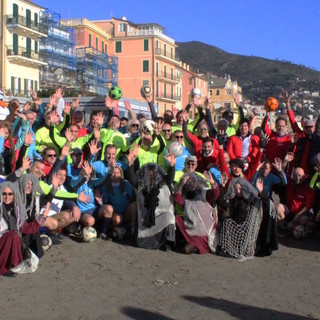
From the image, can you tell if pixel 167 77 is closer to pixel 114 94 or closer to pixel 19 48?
pixel 19 48

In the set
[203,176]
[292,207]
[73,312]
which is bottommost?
[73,312]

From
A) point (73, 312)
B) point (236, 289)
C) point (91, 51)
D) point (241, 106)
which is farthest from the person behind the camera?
point (91, 51)

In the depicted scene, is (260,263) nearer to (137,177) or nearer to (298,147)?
(137,177)

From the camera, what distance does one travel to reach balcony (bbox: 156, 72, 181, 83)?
7019 centimetres

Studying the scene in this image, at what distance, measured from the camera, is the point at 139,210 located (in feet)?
26.9

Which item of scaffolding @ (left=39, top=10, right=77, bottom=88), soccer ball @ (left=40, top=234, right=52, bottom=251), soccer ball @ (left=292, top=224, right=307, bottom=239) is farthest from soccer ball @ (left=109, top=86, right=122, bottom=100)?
scaffolding @ (left=39, top=10, right=77, bottom=88)

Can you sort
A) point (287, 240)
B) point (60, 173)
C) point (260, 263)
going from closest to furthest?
point (260, 263) → point (60, 173) → point (287, 240)

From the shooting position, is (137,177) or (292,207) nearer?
(137,177)

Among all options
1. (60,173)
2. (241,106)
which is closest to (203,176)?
(60,173)

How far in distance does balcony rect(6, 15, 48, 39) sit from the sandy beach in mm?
40473

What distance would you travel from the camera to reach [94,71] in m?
59.0

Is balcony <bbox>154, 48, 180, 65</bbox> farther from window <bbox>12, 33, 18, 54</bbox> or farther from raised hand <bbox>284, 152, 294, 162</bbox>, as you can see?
raised hand <bbox>284, 152, 294, 162</bbox>

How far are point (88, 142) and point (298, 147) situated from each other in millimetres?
3702

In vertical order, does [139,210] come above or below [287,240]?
above
